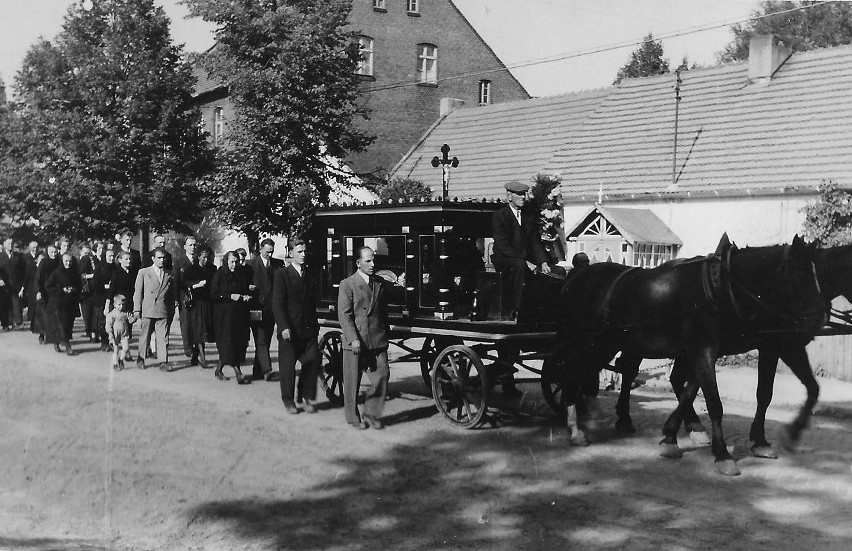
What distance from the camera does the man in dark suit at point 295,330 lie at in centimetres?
1163

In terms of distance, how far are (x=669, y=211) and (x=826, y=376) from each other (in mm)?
8305

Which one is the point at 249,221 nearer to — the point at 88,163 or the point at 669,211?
the point at 88,163

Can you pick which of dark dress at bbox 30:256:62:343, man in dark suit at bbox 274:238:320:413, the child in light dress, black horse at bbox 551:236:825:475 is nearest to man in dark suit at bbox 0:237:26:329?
dark dress at bbox 30:256:62:343

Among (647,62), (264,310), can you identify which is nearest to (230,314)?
(264,310)

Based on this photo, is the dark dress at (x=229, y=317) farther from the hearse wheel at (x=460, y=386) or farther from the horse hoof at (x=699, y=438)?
the horse hoof at (x=699, y=438)

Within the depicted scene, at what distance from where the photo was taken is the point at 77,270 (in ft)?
60.7

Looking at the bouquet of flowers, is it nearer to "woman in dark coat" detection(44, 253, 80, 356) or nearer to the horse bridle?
the horse bridle

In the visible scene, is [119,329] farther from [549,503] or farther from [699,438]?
[549,503]

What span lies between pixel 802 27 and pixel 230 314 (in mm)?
33458

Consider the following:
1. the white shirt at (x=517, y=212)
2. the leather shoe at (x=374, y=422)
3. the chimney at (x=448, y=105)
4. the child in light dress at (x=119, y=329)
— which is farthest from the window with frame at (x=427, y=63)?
the leather shoe at (x=374, y=422)

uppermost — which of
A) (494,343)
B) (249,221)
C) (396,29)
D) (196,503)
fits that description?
(396,29)

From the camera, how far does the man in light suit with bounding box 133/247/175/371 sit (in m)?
15.4

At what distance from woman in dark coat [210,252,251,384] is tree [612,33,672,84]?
113 ft

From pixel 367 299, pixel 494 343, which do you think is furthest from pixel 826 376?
pixel 367 299
